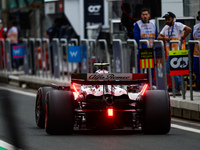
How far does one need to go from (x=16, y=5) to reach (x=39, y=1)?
209cm

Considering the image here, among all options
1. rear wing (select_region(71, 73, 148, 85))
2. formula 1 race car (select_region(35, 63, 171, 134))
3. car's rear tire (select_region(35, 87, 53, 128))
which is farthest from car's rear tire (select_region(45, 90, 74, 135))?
car's rear tire (select_region(35, 87, 53, 128))

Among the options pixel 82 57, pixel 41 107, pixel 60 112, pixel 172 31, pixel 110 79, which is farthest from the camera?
pixel 82 57

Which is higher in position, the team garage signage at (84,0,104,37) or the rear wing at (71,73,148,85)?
the team garage signage at (84,0,104,37)

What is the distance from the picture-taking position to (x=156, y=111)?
1023cm

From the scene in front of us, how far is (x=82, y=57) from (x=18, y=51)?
13.7 feet

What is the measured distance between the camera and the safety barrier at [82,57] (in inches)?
589

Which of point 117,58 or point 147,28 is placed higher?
point 147,28

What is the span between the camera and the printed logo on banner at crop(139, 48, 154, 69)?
48.9 ft

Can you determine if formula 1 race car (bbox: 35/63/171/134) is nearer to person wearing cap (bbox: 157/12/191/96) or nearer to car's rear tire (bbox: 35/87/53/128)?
car's rear tire (bbox: 35/87/53/128)

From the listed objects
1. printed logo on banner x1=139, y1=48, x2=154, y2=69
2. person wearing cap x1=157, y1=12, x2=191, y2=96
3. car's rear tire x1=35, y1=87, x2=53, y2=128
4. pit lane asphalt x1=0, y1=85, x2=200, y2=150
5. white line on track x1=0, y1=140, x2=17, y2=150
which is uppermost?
person wearing cap x1=157, y1=12, x2=191, y2=96

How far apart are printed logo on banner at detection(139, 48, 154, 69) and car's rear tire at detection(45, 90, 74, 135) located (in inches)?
189

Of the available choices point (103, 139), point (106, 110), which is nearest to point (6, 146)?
point (103, 139)

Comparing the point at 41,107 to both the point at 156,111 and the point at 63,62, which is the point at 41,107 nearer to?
the point at 156,111

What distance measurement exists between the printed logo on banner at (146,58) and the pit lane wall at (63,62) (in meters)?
0.10
